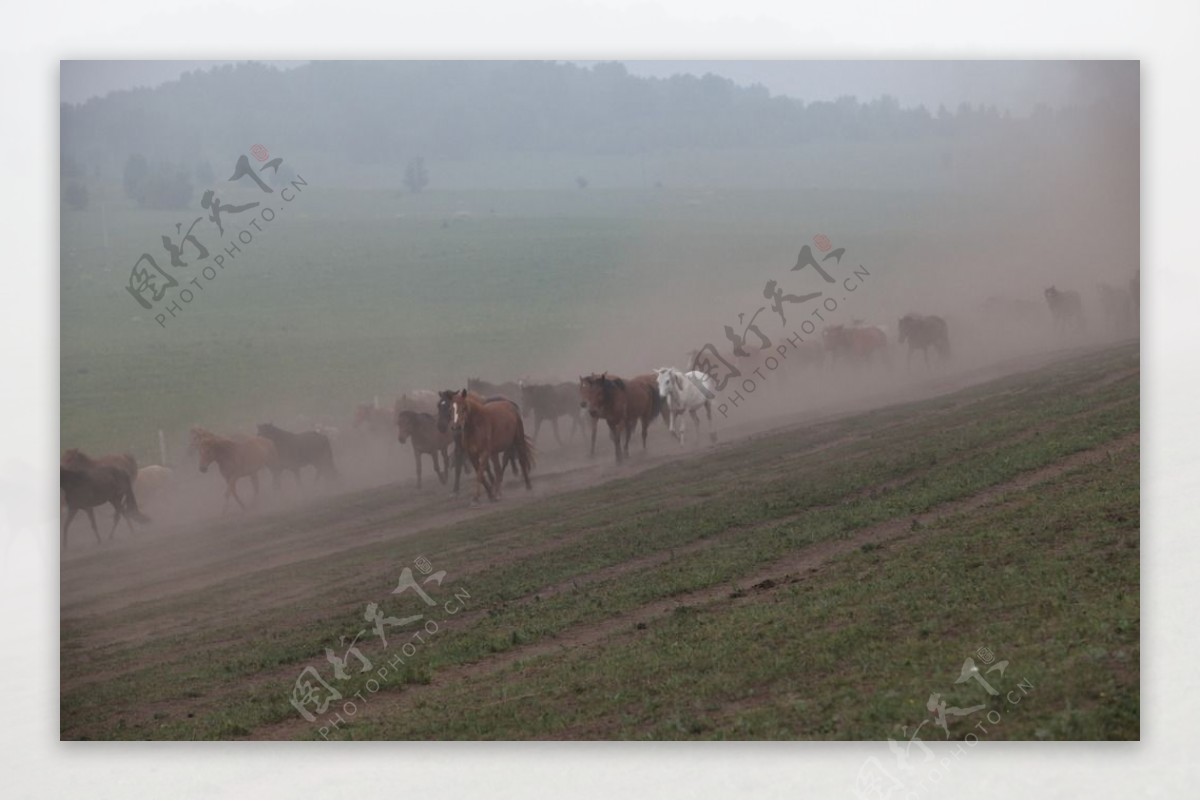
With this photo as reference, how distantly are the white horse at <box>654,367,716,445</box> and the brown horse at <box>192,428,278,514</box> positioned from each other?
8.21 ft

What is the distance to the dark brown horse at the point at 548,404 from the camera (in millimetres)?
9625

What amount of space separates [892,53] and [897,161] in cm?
75

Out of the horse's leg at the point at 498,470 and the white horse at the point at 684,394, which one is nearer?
the white horse at the point at 684,394

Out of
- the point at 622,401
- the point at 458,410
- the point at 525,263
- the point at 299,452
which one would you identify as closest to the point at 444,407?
the point at 458,410

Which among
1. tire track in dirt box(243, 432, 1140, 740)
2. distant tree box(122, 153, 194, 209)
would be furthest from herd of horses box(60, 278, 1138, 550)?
distant tree box(122, 153, 194, 209)

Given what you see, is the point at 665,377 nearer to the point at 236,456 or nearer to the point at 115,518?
the point at 236,456

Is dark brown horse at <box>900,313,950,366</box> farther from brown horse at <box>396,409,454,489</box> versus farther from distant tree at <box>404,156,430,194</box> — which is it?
distant tree at <box>404,156,430,194</box>

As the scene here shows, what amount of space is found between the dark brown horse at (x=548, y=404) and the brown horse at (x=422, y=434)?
0.60m

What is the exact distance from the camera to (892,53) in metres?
8.74

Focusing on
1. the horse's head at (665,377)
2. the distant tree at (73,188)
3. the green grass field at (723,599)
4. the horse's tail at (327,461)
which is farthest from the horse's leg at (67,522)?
the horse's head at (665,377)

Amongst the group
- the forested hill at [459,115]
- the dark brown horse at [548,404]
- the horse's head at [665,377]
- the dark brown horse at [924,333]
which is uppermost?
the forested hill at [459,115]

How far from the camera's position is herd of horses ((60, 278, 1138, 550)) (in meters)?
8.91

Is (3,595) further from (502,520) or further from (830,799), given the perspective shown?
(830,799)

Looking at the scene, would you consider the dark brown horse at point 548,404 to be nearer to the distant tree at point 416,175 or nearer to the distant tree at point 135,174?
the distant tree at point 416,175
